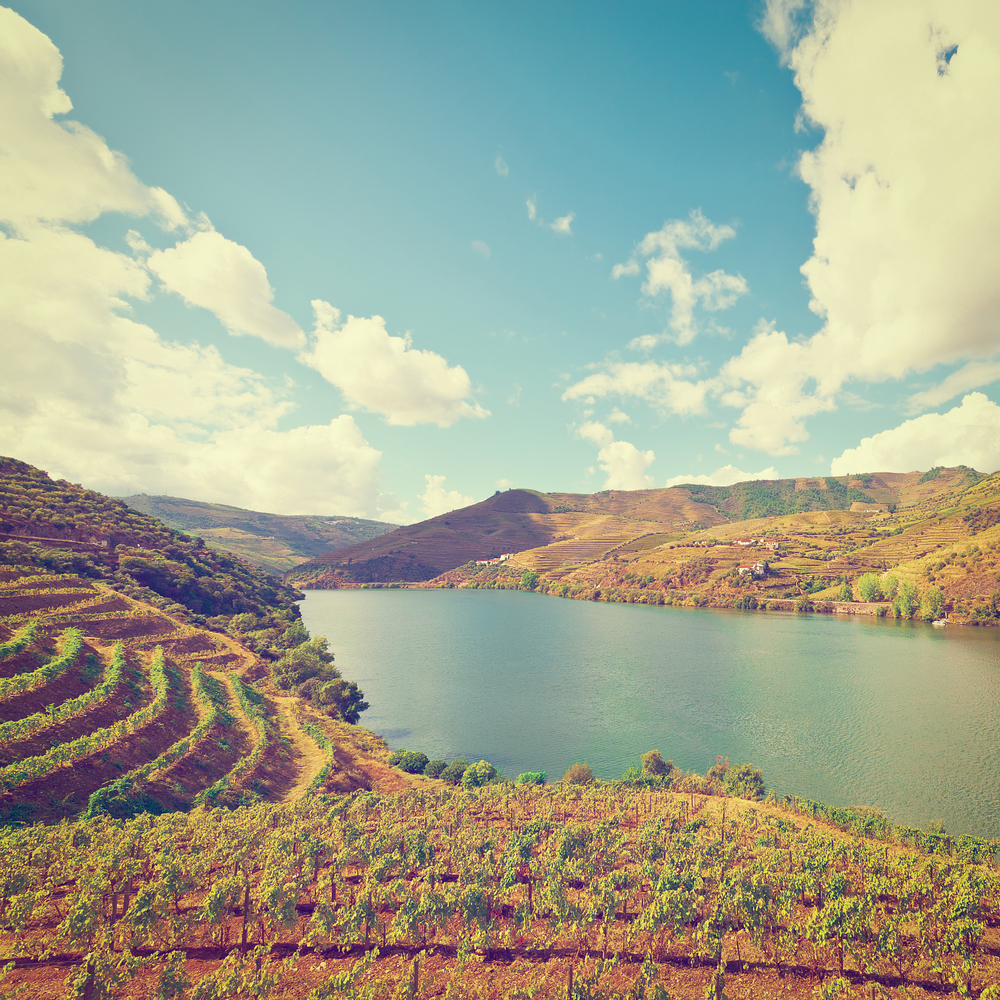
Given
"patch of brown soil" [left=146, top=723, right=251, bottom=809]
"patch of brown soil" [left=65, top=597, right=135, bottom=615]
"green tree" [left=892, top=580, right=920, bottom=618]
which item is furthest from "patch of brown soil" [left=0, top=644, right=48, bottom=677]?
"green tree" [left=892, top=580, right=920, bottom=618]

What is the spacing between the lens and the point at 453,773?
1693 inches

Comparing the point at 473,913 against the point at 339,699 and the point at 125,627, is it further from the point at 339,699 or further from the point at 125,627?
the point at 125,627

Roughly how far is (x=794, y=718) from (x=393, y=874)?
61.4 meters

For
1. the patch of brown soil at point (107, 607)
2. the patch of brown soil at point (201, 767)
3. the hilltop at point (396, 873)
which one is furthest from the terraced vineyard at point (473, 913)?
the patch of brown soil at point (107, 607)

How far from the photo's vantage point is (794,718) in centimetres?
6297

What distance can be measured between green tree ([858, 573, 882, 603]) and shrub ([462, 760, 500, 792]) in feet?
524

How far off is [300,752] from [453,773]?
613 inches

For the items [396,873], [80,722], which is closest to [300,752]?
[80,722]

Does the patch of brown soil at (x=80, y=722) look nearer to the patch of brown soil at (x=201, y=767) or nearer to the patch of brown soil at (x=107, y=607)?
the patch of brown soil at (x=201, y=767)

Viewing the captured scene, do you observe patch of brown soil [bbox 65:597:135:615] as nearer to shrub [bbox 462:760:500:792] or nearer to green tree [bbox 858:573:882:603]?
shrub [bbox 462:760:500:792]

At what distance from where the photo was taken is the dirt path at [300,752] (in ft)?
124

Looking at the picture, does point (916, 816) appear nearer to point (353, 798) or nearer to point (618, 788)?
point (618, 788)

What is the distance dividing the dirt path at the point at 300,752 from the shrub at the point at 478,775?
13504 mm

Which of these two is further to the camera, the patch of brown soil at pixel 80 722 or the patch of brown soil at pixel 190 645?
the patch of brown soil at pixel 190 645
